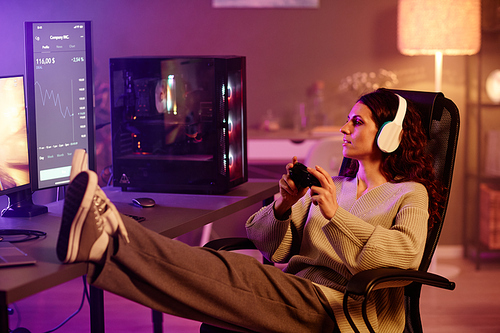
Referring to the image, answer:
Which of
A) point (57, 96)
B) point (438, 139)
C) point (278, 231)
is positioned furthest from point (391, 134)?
point (57, 96)

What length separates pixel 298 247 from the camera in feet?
6.29

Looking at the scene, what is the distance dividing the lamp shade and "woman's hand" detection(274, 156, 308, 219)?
74.9 inches

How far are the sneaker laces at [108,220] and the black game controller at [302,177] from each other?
56 cm

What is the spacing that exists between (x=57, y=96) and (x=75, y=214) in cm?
79

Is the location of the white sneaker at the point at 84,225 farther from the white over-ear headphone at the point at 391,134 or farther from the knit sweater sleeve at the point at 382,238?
the white over-ear headphone at the point at 391,134

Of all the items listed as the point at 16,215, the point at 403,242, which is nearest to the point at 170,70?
the point at 16,215

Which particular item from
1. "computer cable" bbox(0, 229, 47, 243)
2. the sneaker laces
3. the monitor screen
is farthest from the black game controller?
the monitor screen

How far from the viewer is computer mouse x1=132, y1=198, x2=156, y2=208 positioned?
1.84 meters

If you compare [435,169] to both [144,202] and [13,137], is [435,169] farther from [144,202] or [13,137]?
[13,137]

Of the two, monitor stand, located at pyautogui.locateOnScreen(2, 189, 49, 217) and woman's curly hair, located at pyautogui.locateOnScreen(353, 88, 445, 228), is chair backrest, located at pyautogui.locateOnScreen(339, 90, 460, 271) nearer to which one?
woman's curly hair, located at pyautogui.locateOnScreen(353, 88, 445, 228)

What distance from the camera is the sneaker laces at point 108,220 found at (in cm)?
127

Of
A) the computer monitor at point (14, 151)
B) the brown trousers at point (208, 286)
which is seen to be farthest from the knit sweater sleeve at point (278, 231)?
the computer monitor at point (14, 151)

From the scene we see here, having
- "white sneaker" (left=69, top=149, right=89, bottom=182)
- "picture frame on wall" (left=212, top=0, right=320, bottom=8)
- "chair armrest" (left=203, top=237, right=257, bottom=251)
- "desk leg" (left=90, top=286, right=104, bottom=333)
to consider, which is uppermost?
"picture frame on wall" (left=212, top=0, right=320, bottom=8)

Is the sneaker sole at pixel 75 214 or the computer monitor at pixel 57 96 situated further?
the computer monitor at pixel 57 96
